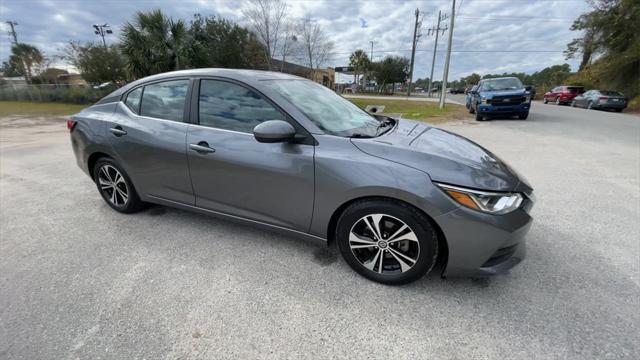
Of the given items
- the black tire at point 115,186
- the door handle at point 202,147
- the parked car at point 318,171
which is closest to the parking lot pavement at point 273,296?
the black tire at point 115,186

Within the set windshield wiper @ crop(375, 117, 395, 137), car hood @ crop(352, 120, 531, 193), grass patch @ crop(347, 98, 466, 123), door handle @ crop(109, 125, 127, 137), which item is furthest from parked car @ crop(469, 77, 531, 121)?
door handle @ crop(109, 125, 127, 137)

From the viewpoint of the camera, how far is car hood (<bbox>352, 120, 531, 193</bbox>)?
1978 mm

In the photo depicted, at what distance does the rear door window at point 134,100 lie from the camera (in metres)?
3.11

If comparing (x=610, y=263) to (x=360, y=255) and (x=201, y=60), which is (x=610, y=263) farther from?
(x=201, y=60)

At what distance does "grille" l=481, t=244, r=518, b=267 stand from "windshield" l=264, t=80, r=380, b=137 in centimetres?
120

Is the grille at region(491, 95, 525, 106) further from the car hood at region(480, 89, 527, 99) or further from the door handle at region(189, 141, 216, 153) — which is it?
the door handle at region(189, 141, 216, 153)

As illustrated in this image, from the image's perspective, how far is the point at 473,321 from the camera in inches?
76.2

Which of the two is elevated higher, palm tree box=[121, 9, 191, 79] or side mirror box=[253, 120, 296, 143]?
palm tree box=[121, 9, 191, 79]

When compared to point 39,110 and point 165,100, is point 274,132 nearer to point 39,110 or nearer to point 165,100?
point 165,100

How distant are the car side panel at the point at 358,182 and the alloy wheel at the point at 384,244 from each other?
0.64 ft

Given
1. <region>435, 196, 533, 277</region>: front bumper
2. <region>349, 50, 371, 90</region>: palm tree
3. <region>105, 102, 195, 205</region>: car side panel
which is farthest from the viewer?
<region>349, 50, 371, 90</region>: palm tree

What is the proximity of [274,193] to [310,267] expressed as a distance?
0.67m

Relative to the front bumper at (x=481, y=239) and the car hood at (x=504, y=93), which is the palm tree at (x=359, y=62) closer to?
the car hood at (x=504, y=93)

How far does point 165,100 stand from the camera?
2.93 metres
